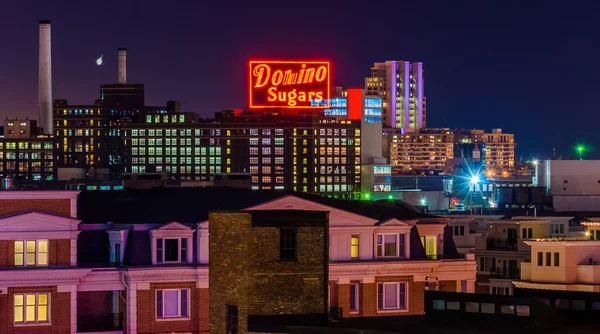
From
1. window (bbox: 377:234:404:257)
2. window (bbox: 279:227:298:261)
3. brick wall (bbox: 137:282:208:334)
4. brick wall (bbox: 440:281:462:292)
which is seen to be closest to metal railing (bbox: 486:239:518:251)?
brick wall (bbox: 440:281:462:292)

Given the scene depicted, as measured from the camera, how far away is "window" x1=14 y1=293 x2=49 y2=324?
6975 centimetres

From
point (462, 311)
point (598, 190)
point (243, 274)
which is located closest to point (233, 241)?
point (243, 274)

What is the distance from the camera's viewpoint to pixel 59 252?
70812 mm

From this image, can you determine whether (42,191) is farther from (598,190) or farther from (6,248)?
(598,190)

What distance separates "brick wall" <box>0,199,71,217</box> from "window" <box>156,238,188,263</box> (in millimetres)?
4595

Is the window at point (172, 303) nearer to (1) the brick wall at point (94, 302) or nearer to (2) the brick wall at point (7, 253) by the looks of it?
(1) the brick wall at point (94, 302)

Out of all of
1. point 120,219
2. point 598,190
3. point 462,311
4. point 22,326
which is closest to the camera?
point 462,311

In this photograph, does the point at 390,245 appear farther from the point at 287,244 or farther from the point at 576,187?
the point at 576,187

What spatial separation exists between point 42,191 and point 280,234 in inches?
834

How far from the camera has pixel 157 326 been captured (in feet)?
234

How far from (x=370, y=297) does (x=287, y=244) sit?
74.0ft

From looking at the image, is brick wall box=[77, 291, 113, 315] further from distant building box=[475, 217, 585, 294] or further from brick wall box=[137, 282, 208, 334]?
distant building box=[475, 217, 585, 294]

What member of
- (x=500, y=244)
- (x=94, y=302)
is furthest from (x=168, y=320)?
(x=500, y=244)

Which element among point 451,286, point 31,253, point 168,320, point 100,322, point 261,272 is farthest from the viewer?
point 451,286
